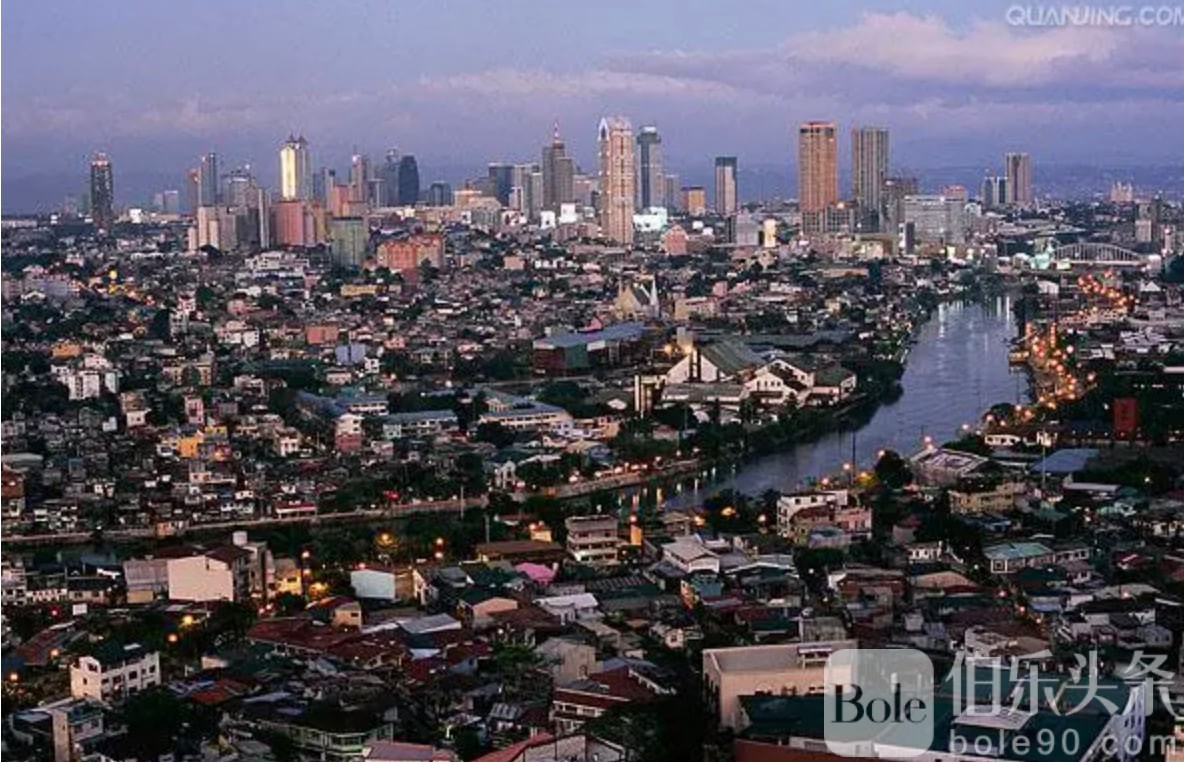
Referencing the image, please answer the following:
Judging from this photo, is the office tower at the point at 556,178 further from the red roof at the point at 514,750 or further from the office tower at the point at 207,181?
the red roof at the point at 514,750

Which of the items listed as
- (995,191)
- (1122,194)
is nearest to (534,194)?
(995,191)

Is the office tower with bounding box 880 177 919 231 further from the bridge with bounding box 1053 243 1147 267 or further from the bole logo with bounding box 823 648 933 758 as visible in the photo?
the bole logo with bounding box 823 648 933 758

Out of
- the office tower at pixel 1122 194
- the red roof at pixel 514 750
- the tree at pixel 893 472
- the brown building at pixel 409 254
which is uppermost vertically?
the office tower at pixel 1122 194

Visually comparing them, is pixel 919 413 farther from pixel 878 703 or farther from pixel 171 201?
pixel 171 201

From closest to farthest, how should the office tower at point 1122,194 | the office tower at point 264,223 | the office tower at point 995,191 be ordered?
the office tower at point 264,223 < the office tower at point 1122,194 < the office tower at point 995,191

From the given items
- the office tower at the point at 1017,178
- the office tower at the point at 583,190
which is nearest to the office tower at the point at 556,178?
the office tower at the point at 583,190

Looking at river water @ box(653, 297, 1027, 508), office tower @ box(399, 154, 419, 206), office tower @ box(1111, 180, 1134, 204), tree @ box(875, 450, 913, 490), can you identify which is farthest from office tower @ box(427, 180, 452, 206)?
tree @ box(875, 450, 913, 490)
